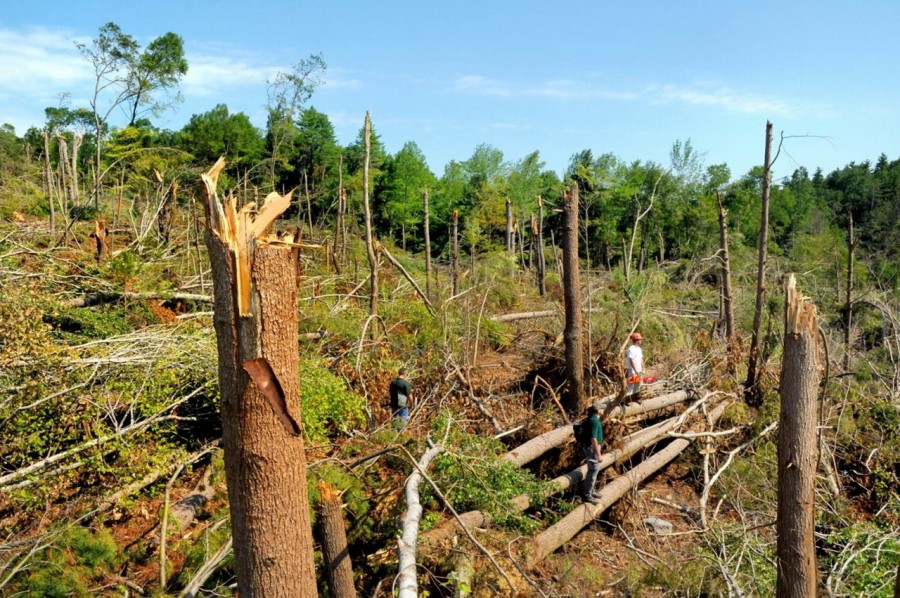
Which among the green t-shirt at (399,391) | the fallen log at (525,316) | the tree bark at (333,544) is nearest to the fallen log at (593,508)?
the tree bark at (333,544)

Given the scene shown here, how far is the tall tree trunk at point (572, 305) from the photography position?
871 cm

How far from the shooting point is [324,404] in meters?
7.69

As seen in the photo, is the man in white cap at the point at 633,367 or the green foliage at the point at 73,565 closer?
the green foliage at the point at 73,565

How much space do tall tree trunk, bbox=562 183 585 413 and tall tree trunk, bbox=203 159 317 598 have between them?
6.33m

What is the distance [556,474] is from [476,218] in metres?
23.9

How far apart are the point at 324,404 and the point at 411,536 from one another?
3.28 metres

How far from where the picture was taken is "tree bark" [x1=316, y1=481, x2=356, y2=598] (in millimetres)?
4473

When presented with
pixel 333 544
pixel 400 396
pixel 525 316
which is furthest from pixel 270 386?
pixel 525 316

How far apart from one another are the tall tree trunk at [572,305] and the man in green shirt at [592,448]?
1.59 metres

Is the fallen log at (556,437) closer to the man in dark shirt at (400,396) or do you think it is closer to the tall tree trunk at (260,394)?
the man in dark shirt at (400,396)

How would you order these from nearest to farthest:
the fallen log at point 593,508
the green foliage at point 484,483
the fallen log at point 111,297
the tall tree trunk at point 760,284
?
the fallen log at point 593,508 → the green foliage at point 484,483 → the fallen log at point 111,297 → the tall tree trunk at point 760,284

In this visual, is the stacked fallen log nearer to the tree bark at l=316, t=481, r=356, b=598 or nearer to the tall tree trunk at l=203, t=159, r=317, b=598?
the tree bark at l=316, t=481, r=356, b=598

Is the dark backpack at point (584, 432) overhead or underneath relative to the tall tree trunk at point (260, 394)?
underneath

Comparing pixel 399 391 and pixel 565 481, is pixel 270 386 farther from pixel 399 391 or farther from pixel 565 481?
pixel 399 391
